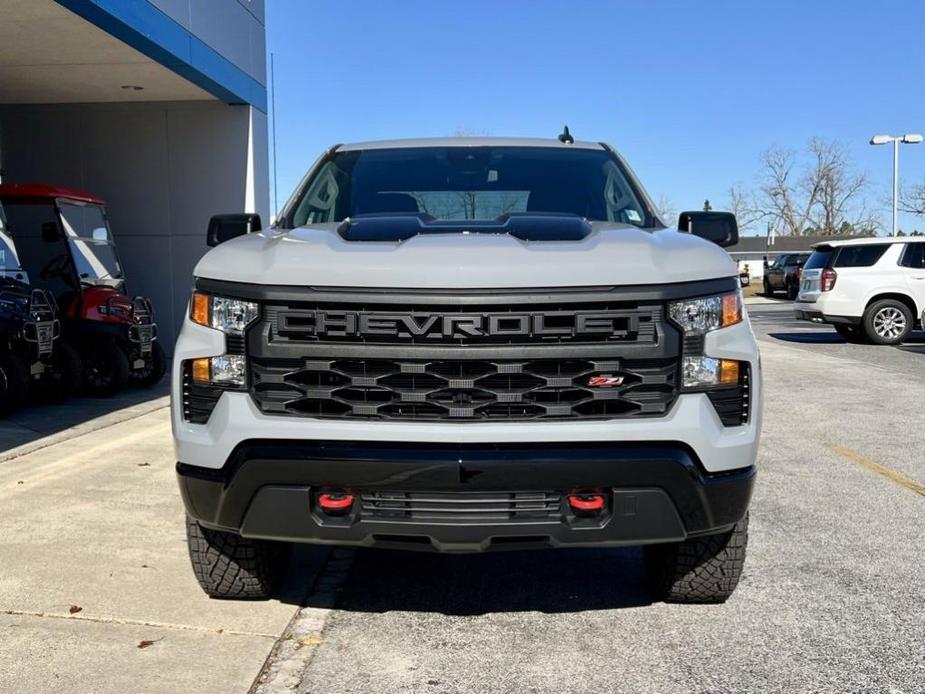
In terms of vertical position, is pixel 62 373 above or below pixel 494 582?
above

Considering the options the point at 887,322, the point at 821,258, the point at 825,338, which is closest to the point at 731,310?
the point at 887,322

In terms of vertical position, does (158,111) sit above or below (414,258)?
above

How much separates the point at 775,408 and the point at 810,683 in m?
6.53

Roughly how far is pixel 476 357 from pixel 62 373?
26.7 ft

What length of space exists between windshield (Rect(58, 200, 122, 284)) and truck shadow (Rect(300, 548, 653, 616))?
7760 mm

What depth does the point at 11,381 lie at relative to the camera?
873 centimetres

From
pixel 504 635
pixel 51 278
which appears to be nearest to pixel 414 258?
pixel 504 635

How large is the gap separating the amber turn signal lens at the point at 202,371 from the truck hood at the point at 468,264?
30cm

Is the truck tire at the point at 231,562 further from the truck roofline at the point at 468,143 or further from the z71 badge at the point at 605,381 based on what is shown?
the truck roofline at the point at 468,143

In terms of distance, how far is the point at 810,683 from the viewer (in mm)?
3191

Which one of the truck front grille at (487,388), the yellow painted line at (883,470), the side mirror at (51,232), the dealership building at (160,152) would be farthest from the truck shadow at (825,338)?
the truck front grille at (487,388)

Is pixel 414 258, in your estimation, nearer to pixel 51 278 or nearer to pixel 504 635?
pixel 504 635

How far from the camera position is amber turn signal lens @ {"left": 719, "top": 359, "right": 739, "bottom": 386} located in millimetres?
3184

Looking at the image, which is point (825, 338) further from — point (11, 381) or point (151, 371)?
point (11, 381)
